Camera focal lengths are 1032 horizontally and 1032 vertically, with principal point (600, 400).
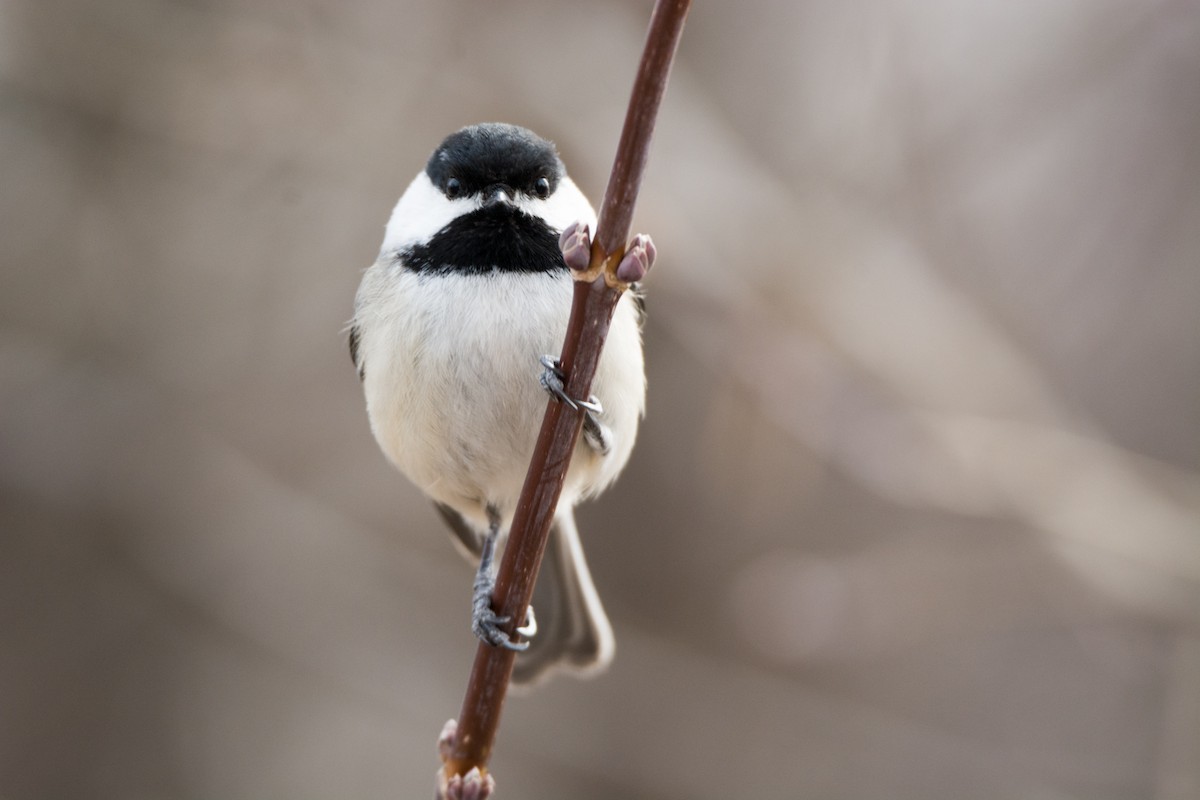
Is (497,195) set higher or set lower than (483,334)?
higher

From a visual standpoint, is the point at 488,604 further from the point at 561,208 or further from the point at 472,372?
the point at 561,208

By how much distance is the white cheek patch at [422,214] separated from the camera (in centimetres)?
197

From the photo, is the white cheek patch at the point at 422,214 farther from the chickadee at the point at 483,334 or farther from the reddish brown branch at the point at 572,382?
the reddish brown branch at the point at 572,382

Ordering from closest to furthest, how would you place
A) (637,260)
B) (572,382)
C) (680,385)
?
(637,260) → (572,382) → (680,385)

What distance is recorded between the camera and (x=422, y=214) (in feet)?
6.74

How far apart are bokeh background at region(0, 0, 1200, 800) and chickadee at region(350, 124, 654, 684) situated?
1.31m

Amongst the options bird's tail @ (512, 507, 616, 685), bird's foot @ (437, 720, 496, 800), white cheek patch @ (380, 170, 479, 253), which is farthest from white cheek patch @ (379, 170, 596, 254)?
bird's foot @ (437, 720, 496, 800)

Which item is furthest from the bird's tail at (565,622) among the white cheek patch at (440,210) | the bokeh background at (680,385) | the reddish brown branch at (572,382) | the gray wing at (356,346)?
the bokeh background at (680,385)

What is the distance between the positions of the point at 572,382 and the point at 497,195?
81 cm

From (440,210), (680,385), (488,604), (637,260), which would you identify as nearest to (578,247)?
(637,260)

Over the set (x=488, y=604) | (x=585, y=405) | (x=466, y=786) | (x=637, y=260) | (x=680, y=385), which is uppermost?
(x=680, y=385)

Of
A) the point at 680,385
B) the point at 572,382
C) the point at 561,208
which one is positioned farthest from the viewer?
the point at 680,385

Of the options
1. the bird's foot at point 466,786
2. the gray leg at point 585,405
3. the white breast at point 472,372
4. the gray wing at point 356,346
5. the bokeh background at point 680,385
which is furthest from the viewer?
the bokeh background at point 680,385

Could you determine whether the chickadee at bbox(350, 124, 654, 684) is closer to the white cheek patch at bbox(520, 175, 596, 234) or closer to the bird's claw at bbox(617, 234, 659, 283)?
the white cheek patch at bbox(520, 175, 596, 234)
